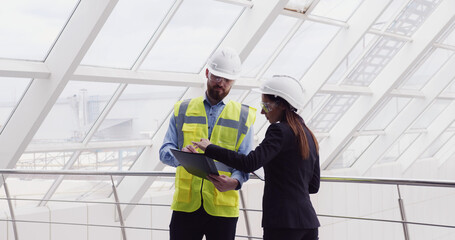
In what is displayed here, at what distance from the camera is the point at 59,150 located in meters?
5.29

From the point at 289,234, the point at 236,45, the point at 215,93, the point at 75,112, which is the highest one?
the point at 236,45

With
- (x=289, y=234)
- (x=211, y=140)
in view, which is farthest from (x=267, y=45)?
(x=289, y=234)

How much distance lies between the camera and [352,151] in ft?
32.9

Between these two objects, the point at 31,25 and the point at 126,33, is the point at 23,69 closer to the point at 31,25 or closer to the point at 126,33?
the point at 31,25

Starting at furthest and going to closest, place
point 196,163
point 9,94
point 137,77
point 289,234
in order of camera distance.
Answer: point 137,77 < point 9,94 < point 196,163 < point 289,234

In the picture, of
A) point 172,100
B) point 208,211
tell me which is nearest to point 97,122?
point 172,100

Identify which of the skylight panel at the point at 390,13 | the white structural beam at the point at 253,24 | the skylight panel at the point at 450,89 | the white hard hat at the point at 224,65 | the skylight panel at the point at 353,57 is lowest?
the white hard hat at the point at 224,65

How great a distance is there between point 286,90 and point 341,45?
4863 mm

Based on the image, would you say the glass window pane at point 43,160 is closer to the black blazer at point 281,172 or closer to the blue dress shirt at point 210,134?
the blue dress shirt at point 210,134

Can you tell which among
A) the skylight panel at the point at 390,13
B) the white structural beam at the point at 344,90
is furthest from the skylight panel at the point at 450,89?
the skylight panel at the point at 390,13

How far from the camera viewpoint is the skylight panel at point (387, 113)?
934cm

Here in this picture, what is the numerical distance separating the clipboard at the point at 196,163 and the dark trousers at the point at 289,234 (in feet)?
0.87

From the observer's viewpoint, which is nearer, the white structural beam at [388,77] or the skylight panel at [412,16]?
the skylight panel at [412,16]

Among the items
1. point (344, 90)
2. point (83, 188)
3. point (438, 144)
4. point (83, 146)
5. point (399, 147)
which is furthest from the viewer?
point (438, 144)
